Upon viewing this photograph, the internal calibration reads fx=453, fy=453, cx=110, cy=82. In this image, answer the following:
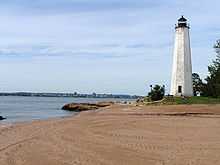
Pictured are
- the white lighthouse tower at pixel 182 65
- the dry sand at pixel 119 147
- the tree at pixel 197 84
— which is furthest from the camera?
the tree at pixel 197 84

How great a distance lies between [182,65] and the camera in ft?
172

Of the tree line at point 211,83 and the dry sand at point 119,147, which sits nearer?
the dry sand at point 119,147

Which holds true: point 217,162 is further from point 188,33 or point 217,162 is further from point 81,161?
point 188,33

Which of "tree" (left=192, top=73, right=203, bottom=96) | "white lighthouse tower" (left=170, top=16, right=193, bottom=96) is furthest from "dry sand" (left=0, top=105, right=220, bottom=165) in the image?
"tree" (left=192, top=73, right=203, bottom=96)

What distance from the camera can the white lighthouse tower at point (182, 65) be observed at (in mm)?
52031

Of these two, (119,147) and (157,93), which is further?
(157,93)

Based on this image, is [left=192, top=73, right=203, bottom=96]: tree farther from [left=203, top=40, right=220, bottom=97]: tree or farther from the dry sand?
the dry sand

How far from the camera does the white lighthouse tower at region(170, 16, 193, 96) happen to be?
52.0 meters

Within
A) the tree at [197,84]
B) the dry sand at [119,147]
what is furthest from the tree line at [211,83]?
the dry sand at [119,147]

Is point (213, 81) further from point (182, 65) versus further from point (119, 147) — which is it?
point (119, 147)

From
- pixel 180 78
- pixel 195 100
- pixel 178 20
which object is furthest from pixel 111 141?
pixel 178 20

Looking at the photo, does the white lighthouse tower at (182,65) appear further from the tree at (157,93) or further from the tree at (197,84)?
the tree at (197,84)

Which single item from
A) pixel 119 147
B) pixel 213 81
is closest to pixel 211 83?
pixel 213 81

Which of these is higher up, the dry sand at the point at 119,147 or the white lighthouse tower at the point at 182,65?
the white lighthouse tower at the point at 182,65
